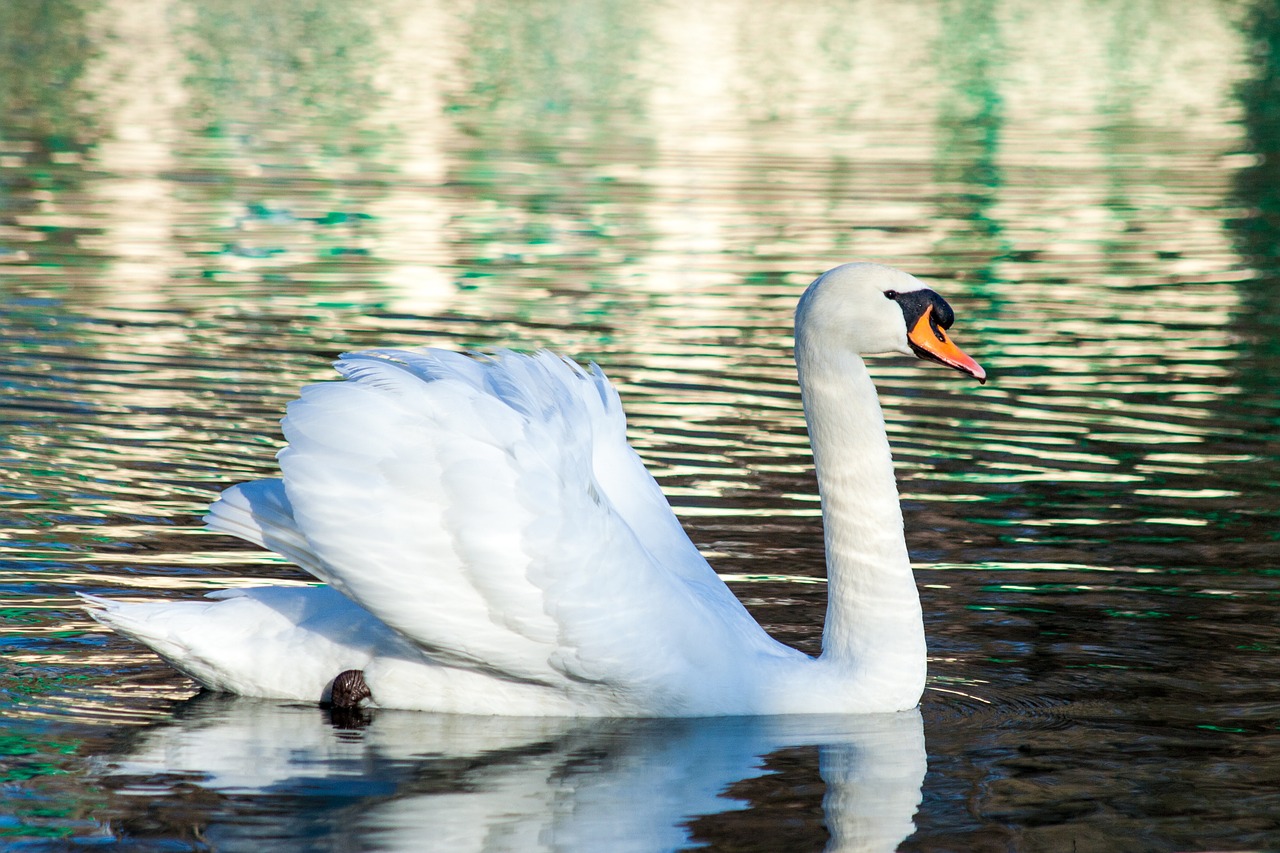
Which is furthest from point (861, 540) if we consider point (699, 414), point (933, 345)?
Answer: point (699, 414)

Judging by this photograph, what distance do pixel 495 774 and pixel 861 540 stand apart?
5.36 ft

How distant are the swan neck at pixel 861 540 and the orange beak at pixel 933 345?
8.9 inches

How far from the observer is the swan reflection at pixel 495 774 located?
19.6ft

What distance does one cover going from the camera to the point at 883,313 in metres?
7.08

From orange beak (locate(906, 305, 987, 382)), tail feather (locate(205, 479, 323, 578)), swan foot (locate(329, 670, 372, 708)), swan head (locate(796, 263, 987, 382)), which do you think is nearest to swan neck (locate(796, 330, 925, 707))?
swan head (locate(796, 263, 987, 382))

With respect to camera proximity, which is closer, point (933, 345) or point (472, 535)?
point (472, 535)

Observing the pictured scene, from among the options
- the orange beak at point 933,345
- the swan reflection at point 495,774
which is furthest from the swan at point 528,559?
the swan reflection at point 495,774

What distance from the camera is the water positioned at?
638 cm

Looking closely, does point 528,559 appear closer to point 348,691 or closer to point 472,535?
point 472,535

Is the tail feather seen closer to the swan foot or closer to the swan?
the swan

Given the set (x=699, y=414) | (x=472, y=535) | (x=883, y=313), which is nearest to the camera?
(x=472, y=535)

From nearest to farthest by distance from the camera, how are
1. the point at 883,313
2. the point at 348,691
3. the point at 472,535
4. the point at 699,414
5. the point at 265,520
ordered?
the point at 472,535, the point at 265,520, the point at 883,313, the point at 348,691, the point at 699,414

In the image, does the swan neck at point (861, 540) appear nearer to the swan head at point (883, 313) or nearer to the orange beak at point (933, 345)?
the swan head at point (883, 313)

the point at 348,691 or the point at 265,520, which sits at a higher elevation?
the point at 265,520
